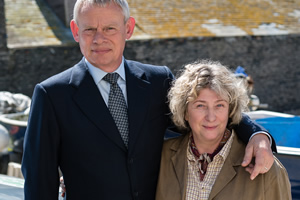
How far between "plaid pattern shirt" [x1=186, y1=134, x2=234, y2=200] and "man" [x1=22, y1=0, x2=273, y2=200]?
0.47 ft

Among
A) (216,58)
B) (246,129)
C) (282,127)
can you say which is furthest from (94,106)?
(216,58)

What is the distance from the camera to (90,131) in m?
1.96

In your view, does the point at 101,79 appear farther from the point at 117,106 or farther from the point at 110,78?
the point at 117,106

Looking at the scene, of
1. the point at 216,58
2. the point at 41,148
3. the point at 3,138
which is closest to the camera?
the point at 41,148

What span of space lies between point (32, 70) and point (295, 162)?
28.2ft

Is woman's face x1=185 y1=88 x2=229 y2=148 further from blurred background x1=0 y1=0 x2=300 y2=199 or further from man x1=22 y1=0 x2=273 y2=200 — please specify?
blurred background x1=0 y1=0 x2=300 y2=199

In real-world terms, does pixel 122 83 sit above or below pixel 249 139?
above

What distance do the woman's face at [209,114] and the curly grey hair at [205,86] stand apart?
0.03 metres

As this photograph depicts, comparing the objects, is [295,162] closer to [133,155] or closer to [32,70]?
[133,155]

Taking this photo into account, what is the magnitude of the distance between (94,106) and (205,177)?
632 millimetres

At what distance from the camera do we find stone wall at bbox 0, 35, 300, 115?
409 inches

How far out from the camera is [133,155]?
1992 millimetres

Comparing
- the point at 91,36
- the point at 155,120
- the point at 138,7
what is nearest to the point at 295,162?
the point at 155,120

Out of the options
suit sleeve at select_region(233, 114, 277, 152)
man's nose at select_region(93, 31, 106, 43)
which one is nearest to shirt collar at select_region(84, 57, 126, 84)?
man's nose at select_region(93, 31, 106, 43)
